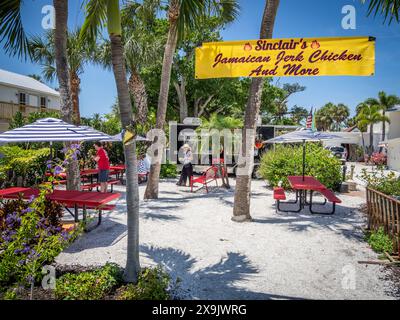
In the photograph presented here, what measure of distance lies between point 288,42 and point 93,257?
5.32 m

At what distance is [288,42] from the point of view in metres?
6.16

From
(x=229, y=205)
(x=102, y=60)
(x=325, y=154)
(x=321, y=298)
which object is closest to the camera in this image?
(x=321, y=298)

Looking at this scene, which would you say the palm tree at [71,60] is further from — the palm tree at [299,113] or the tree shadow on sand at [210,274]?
the palm tree at [299,113]

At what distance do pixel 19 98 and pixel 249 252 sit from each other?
30.0 m

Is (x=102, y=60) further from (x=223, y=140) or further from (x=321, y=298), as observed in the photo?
(x=321, y=298)

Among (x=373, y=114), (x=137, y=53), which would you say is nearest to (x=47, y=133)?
(x=137, y=53)

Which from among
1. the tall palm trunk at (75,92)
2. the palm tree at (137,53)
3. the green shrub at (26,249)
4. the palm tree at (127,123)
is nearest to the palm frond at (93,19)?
the palm tree at (127,123)

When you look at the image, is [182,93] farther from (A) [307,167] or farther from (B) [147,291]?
(B) [147,291]

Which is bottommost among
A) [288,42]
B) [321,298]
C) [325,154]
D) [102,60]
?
[321,298]

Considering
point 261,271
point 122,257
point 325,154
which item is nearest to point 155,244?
point 122,257

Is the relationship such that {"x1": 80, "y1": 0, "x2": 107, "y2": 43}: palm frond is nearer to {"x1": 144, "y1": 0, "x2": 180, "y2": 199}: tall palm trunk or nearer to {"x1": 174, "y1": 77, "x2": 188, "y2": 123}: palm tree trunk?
{"x1": 144, "y1": 0, "x2": 180, "y2": 199}: tall palm trunk

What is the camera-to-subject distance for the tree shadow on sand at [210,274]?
4.27 meters

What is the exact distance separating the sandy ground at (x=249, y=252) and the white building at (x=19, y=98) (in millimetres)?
21369

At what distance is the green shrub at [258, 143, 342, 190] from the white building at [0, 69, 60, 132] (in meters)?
20.1
